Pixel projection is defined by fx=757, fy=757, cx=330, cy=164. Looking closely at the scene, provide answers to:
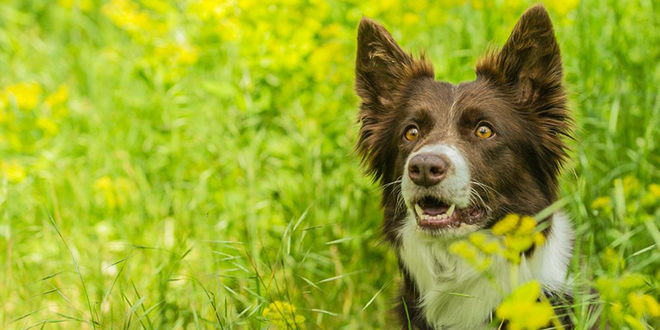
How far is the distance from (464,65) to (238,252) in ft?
6.14

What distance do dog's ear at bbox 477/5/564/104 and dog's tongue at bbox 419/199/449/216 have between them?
62 centimetres

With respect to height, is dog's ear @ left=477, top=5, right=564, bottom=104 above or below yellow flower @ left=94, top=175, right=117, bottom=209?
above

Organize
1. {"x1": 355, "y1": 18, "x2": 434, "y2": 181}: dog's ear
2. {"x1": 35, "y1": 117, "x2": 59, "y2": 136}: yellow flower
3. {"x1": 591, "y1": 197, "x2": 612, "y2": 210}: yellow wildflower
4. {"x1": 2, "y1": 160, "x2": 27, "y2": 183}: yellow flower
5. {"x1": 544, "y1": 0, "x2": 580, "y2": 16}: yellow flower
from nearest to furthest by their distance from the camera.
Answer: {"x1": 591, "y1": 197, "x2": 612, "y2": 210}: yellow wildflower
{"x1": 355, "y1": 18, "x2": 434, "y2": 181}: dog's ear
{"x1": 544, "y1": 0, "x2": 580, "y2": 16}: yellow flower
{"x1": 2, "y1": 160, "x2": 27, "y2": 183}: yellow flower
{"x1": 35, "y1": 117, "x2": 59, "y2": 136}: yellow flower

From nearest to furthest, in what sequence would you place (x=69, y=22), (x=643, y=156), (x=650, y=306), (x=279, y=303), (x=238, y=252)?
(x=650, y=306) → (x=279, y=303) → (x=238, y=252) → (x=643, y=156) → (x=69, y=22)

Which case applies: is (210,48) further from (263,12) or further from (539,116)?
(539,116)

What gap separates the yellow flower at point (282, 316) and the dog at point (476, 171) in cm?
43

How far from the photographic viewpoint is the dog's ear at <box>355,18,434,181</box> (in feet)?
11.5

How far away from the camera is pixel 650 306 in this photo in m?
2.05

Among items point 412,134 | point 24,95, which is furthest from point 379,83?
point 24,95

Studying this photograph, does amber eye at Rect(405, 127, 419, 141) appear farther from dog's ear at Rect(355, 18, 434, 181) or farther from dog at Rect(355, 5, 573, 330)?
dog's ear at Rect(355, 18, 434, 181)

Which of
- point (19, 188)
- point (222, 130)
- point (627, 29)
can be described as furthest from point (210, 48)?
point (627, 29)

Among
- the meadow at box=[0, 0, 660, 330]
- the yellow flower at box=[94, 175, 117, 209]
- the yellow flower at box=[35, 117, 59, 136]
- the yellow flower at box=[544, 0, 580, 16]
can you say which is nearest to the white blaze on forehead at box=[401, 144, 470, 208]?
the meadow at box=[0, 0, 660, 330]

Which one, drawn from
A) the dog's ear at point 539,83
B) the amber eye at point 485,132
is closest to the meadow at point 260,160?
the dog's ear at point 539,83

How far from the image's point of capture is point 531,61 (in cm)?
321
